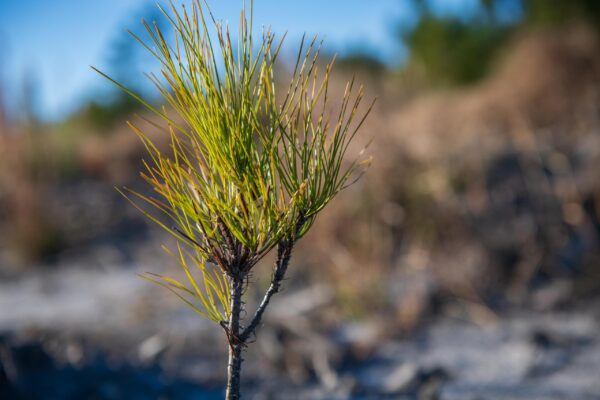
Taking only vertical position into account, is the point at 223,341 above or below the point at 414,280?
below

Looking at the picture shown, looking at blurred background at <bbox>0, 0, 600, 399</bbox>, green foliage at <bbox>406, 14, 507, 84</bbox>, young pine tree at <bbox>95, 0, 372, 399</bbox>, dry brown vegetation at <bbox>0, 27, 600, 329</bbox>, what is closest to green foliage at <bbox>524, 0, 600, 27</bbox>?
green foliage at <bbox>406, 14, 507, 84</bbox>

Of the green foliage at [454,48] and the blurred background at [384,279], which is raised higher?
the green foliage at [454,48]

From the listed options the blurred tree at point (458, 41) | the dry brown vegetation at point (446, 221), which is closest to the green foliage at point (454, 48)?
the blurred tree at point (458, 41)

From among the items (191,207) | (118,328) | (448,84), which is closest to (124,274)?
(118,328)

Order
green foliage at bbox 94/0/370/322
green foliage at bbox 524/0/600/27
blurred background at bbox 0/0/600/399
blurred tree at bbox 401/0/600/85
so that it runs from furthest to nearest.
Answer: blurred tree at bbox 401/0/600/85, green foliage at bbox 524/0/600/27, blurred background at bbox 0/0/600/399, green foliage at bbox 94/0/370/322

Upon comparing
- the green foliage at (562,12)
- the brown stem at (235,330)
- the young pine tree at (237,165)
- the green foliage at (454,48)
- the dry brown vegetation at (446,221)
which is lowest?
the brown stem at (235,330)

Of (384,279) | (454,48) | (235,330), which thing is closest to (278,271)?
(235,330)

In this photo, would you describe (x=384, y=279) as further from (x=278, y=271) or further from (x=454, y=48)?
(x=454, y=48)

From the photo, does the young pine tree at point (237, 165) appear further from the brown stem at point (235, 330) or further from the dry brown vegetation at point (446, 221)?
the dry brown vegetation at point (446, 221)

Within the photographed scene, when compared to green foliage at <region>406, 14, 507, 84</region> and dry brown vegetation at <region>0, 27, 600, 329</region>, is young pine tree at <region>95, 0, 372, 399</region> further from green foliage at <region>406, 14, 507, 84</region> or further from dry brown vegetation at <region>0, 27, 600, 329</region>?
green foliage at <region>406, 14, 507, 84</region>

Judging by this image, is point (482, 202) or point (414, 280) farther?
point (482, 202)

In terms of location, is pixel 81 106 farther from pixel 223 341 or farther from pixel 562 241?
pixel 562 241
